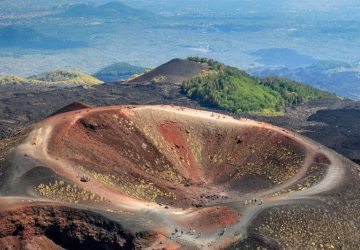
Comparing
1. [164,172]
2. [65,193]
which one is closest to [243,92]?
[164,172]

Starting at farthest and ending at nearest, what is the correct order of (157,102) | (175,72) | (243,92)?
(175,72) < (243,92) < (157,102)

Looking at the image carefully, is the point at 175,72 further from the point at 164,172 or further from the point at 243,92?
the point at 164,172

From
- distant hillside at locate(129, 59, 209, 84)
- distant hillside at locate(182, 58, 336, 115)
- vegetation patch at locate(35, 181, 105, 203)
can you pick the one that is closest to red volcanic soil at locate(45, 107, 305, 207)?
vegetation patch at locate(35, 181, 105, 203)

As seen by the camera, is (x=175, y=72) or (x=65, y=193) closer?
(x=65, y=193)

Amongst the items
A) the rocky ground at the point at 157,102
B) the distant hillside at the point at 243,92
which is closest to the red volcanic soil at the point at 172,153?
the rocky ground at the point at 157,102

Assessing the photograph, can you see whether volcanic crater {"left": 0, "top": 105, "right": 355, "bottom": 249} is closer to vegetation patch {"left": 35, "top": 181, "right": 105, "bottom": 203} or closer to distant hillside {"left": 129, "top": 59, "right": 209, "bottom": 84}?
vegetation patch {"left": 35, "top": 181, "right": 105, "bottom": 203}

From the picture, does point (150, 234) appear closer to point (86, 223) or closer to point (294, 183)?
point (86, 223)

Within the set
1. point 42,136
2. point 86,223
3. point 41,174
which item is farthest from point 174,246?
point 42,136
